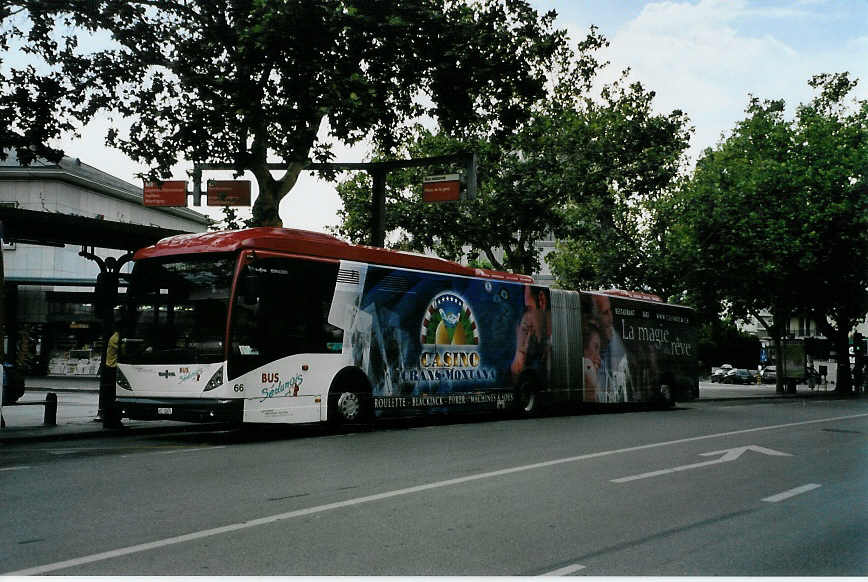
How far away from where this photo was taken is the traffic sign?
57.8 feet

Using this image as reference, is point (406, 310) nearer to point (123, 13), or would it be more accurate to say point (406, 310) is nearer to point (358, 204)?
point (123, 13)

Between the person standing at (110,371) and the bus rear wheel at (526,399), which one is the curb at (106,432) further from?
the bus rear wheel at (526,399)

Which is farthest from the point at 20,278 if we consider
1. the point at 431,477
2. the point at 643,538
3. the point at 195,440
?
the point at 643,538

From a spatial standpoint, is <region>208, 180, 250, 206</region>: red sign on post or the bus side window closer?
the bus side window

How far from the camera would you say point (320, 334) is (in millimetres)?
14773

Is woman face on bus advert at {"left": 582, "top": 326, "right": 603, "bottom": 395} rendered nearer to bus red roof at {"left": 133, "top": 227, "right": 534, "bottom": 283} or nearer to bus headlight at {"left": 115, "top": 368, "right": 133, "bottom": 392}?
bus red roof at {"left": 133, "top": 227, "right": 534, "bottom": 283}

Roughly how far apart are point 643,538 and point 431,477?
3438mm

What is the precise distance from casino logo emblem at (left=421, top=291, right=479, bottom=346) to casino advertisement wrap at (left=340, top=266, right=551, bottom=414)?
20mm

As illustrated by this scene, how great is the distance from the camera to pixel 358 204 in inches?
1294

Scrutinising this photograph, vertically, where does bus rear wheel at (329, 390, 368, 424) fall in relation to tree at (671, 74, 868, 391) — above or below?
below

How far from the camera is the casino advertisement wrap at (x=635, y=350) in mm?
23375

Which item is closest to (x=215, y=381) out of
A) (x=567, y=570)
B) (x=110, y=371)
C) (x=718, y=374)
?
(x=110, y=371)

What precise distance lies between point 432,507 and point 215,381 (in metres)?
6.41

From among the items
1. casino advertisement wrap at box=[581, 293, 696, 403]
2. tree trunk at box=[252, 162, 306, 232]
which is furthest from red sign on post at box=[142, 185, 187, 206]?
casino advertisement wrap at box=[581, 293, 696, 403]
